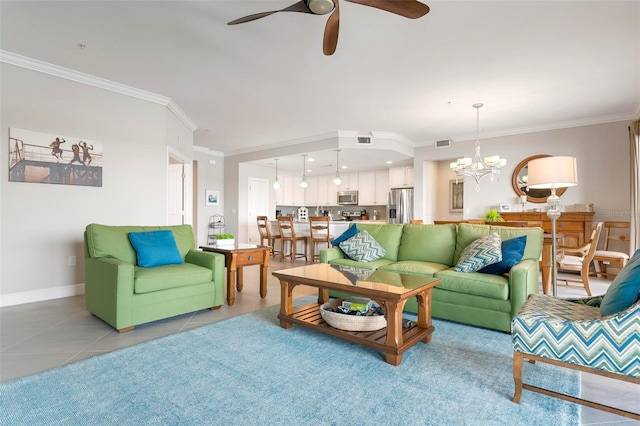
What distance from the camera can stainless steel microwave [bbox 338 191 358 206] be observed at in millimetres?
9453

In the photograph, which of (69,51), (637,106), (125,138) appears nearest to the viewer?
(69,51)

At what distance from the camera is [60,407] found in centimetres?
162

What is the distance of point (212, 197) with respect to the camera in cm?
812

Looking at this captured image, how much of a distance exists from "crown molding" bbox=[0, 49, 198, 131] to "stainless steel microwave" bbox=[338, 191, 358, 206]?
5.55 metres

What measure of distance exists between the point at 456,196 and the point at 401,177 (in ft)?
4.56

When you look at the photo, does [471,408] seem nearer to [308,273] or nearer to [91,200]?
[308,273]

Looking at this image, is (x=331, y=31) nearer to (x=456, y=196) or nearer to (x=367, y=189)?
(x=456, y=196)

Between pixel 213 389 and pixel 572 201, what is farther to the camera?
pixel 572 201

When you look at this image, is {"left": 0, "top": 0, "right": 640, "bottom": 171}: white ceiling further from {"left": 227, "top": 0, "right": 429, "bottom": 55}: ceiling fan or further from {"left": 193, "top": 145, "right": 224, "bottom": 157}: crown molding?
{"left": 193, "top": 145, "right": 224, "bottom": 157}: crown molding

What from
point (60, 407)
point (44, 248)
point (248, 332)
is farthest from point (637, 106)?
point (44, 248)

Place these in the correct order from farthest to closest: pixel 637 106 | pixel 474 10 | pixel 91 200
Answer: pixel 637 106 → pixel 91 200 → pixel 474 10

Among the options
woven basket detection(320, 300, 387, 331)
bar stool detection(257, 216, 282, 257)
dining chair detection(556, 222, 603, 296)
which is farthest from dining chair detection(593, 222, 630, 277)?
bar stool detection(257, 216, 282, 257)

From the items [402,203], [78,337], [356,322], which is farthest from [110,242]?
[402,203]

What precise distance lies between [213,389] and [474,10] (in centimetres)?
334
